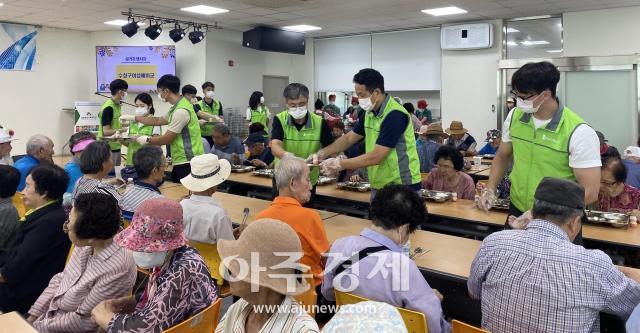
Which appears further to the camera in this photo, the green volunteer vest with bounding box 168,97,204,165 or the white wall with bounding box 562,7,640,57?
the white wall with bounding box 562,7,640,57

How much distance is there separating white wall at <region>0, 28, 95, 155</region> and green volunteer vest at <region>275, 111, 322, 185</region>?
27.1 feet

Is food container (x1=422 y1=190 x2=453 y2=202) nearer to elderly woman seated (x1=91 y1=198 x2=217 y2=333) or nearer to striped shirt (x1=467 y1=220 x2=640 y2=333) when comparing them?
striped shirt (x1=467 y1=220 x2=640 y2=333)

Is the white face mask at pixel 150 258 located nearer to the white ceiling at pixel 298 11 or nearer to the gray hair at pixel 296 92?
the gray hair at pixel 296 92

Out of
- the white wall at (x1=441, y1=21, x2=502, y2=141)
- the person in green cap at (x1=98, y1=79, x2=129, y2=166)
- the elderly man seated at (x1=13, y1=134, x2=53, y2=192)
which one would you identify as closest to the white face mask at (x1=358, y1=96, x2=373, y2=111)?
the elderly man seated at (x1=13, y1=134, x2=53, y2=192)

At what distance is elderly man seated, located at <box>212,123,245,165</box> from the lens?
572cm

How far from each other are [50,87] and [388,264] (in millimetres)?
10885

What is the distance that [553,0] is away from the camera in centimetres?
747

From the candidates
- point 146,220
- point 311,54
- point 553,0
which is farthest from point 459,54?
point 146,220

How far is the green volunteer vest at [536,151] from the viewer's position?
7.94 ft

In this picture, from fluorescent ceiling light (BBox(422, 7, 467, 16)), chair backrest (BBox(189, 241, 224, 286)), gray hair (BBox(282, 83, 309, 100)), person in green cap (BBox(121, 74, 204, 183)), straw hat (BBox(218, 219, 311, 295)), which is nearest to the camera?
straw hat (BBox(218, 219, 311, 295))

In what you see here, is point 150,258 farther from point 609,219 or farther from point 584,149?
point 609,219

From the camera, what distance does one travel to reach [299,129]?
12.9 feet

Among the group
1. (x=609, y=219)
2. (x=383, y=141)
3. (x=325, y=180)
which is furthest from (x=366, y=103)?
(x=609, y=219)

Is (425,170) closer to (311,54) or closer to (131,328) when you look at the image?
(131,328)
